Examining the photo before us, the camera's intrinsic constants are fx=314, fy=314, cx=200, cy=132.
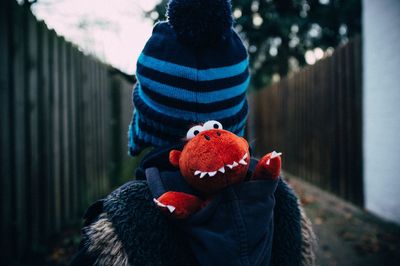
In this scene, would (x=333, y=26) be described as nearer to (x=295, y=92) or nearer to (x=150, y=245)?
(x=295, y=92)

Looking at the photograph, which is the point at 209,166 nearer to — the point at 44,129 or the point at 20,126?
the point at 20,126

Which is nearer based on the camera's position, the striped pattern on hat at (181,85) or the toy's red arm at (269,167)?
the toy's red arm at (269,167)

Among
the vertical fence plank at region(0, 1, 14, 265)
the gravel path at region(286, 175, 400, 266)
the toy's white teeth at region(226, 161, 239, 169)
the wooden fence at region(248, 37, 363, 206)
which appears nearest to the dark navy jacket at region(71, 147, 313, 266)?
the toy's white teeth at region(226, 161, 239, 169)

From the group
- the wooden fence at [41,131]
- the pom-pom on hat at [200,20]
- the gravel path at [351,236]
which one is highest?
the pom-pom on hat at [200,20]

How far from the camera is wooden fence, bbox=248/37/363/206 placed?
4977 mm

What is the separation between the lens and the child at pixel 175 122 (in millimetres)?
888

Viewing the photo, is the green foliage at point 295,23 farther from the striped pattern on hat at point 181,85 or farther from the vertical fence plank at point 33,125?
the striped pattern on hat at point 181,85

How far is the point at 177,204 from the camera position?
0.81 metres

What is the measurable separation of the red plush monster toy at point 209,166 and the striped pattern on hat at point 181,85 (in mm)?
196

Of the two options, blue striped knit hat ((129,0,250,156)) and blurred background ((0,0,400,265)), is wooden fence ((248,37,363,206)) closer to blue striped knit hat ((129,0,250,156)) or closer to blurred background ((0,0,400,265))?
blurred background ((0,0,400,265))

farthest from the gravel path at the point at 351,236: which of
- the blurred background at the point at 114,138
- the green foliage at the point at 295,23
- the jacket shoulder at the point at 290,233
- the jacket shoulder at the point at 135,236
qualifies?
the green foliage at the point at 295,23

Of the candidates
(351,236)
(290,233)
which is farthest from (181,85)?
(351,236)

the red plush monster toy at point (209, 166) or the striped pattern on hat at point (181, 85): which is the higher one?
the striped pattern on hat at point (181, 85)

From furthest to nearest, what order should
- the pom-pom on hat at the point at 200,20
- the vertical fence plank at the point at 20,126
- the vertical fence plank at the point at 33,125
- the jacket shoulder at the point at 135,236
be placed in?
the vertical fence plank at the point at 33,125, the vertical fence plank at the point at 20,126, the pom-pom on hat at the point at 200,20, the jacket shoulder at the point at 135,236
